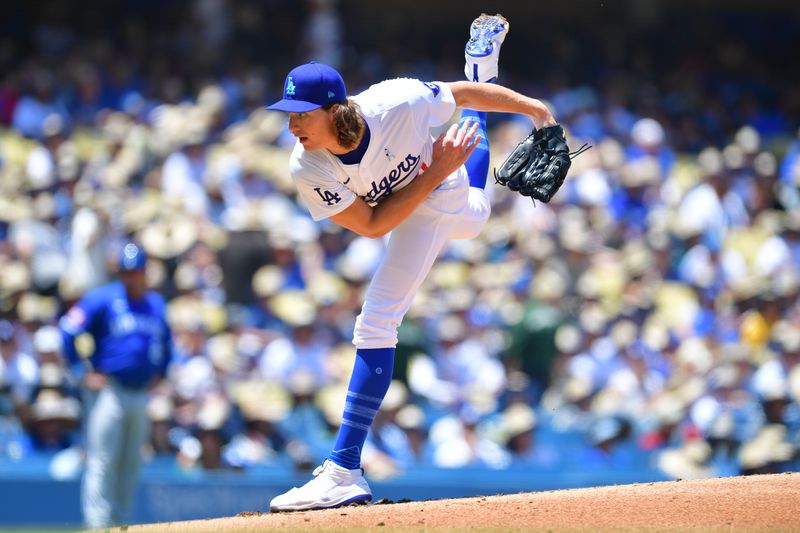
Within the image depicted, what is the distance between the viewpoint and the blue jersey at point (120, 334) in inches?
337

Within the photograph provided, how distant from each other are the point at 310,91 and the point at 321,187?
0.37m

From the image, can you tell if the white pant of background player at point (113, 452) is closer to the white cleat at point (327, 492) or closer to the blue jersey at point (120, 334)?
the blue jersey at point (120, 334)

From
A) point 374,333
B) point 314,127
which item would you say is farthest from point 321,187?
point 374,333

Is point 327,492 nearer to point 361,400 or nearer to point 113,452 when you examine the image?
point 361,400

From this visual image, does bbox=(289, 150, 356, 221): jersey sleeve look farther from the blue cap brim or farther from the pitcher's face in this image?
the blue cap brim

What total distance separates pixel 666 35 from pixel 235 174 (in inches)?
247

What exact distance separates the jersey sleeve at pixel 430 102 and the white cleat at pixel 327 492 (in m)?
1.46

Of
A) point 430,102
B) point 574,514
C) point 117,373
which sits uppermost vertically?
point 430,102

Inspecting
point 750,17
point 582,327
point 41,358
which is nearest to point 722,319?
point 582,327

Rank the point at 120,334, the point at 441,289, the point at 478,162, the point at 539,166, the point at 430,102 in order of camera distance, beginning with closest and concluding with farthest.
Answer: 1. the point at 430,102
2. the point at 539,166
3. the point at 478,162
4. the point at 120,334
5. the point at 441,289

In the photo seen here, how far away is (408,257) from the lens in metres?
5.23

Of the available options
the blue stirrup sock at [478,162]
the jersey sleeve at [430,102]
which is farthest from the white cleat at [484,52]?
the jersey sleeve at [430,102]

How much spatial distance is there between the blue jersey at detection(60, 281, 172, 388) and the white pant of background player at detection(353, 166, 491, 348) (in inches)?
143

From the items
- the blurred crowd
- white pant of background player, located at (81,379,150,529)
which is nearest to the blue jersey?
white pant of background player, located at (81,379,150,529)
